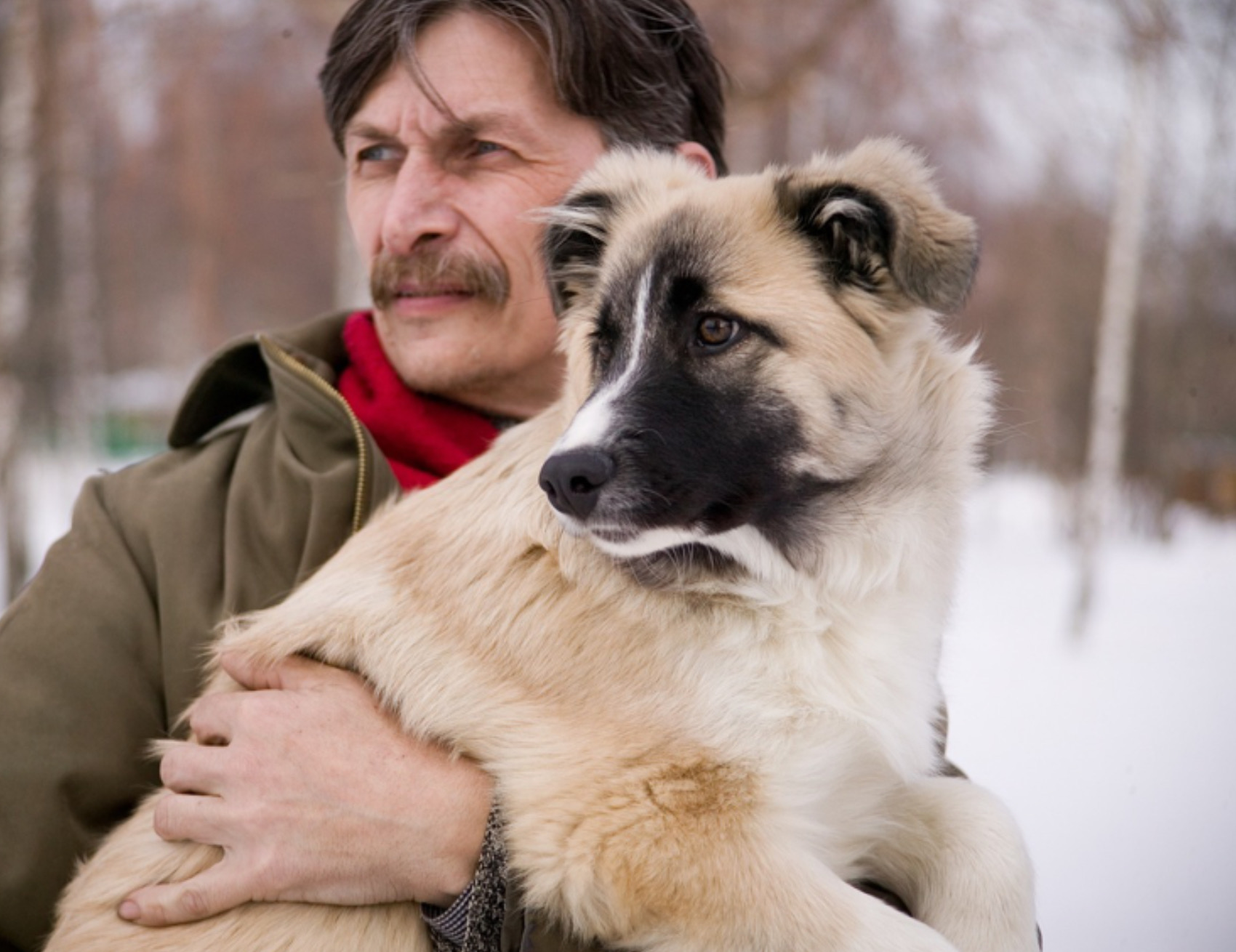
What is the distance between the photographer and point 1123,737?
5.30 metres

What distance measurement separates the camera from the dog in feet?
5.98

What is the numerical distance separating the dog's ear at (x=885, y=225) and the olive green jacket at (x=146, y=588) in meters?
1.16

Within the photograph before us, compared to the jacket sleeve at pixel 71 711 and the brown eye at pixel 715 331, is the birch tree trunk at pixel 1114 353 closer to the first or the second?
the brown eye at pixel 715 331

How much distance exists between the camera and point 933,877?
6.94 ft

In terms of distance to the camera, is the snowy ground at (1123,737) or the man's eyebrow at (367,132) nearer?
the man's eyebrow at (367,132)

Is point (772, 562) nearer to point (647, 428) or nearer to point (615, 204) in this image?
point (647, 428)

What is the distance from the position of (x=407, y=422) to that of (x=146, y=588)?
2.46ft

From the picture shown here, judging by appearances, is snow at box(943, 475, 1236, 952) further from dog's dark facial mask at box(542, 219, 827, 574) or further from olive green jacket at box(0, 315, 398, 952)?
olive green jacket at box(0, 315, 398, 952)

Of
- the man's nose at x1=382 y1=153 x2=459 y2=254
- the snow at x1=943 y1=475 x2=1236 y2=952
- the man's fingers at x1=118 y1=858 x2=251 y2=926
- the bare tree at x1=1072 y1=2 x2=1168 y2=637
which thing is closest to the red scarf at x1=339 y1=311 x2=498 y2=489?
the man's nose at x1=382 y1=153 x2=459 y2=254

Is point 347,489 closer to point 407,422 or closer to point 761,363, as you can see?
point 407,422

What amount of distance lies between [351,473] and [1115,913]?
3.01m

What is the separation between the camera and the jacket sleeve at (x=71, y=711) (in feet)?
6.98

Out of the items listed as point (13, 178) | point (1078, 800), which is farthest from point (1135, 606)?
point (13, 178)

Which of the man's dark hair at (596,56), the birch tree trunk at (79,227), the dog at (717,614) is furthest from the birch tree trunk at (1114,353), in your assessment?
the birch tree trunk at (79,227)
